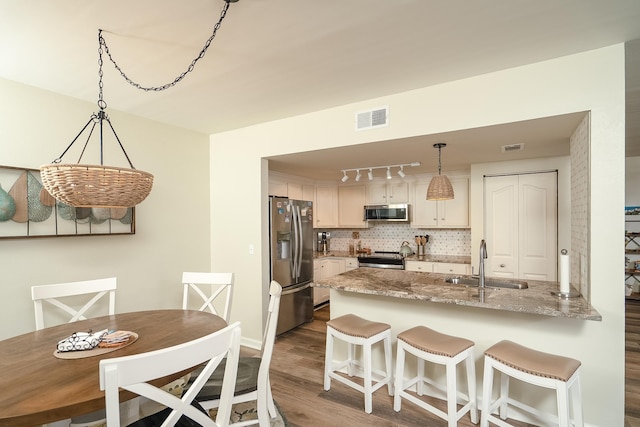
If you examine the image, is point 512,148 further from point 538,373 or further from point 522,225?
point 538,373

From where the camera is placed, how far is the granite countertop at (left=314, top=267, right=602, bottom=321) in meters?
1.95

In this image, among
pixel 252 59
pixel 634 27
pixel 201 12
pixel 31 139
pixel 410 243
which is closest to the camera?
pixel 201 12

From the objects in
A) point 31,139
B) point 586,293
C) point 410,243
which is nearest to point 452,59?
point 586,293

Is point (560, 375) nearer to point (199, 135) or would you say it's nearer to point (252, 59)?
point (252, 59)

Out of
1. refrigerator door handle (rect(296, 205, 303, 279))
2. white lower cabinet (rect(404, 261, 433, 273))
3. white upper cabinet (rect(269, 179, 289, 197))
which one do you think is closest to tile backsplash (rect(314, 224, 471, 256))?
white lower cabinet (rect(404, 261, 433, 273))

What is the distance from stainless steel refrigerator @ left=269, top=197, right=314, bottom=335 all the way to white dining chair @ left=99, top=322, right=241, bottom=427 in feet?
8.27

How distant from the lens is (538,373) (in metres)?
1.75

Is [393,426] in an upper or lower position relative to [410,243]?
lower

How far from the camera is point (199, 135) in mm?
3807

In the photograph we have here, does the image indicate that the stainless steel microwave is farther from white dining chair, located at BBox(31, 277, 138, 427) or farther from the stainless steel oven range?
white dining chair, located at BBox(31, 277, 138, 427)

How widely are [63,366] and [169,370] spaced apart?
787mm

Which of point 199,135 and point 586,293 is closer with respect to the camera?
point 586,293

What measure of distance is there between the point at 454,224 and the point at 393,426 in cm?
328

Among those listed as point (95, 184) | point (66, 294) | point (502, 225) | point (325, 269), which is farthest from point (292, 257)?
point (95, 184)
